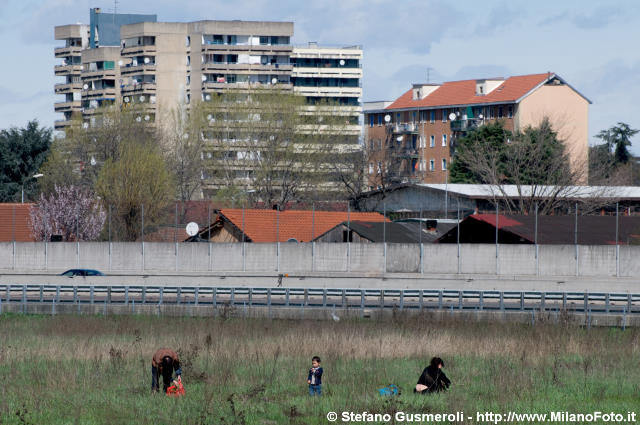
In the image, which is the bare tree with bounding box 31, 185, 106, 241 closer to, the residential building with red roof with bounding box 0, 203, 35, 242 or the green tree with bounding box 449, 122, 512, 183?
the residential building with red roof with bounding box 0, 203, 35, 242

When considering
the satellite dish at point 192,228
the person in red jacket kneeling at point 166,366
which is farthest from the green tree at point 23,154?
the person in red jacket kneeling at point 166,366

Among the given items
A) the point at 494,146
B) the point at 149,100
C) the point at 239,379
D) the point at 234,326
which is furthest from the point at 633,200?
the point at 149,100

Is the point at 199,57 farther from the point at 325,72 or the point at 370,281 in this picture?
the point at 370,281

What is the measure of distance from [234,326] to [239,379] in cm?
1159

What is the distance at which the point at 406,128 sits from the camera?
13338 cm

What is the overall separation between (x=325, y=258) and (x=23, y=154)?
49923 millimetres

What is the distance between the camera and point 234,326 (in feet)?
120

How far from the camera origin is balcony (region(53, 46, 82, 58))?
152 metres

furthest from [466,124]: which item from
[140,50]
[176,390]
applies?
[176,390]

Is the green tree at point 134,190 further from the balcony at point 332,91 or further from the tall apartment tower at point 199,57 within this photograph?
the balcony at point 332,91

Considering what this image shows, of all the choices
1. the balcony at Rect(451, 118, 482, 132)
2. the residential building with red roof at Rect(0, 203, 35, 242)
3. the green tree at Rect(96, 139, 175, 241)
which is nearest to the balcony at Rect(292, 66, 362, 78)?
the balcony at Rect(451, 118, 482, 132)

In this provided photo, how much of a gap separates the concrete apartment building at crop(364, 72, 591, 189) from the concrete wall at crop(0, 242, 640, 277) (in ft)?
173

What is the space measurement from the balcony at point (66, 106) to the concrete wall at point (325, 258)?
9794 centimetres

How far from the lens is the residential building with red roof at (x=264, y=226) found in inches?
2456
